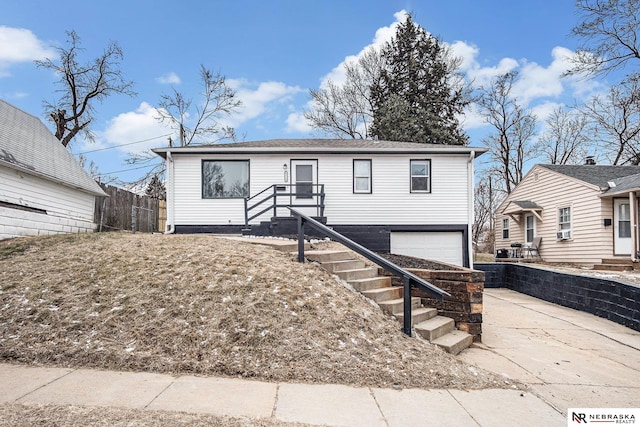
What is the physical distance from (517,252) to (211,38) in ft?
54.8

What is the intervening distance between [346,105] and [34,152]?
2094 cm

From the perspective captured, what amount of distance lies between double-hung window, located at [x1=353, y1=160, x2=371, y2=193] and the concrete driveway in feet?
19.8

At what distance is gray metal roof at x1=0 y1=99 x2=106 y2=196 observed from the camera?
10508mm

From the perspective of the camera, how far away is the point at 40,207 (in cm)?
1095

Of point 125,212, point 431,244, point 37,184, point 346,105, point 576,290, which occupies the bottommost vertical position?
point 576,290

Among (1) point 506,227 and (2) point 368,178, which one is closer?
(2) point 368,178

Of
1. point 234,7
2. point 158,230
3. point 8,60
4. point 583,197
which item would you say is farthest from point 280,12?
point 583,197

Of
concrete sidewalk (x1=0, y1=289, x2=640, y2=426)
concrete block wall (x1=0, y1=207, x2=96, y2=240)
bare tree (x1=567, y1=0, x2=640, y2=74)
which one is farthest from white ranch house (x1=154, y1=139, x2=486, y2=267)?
bare tree (x1=567, y1=0, x2=640, y2=74)

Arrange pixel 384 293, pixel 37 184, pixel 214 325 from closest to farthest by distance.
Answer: pixel 214 325, pixel 384 293, pixel 37 184

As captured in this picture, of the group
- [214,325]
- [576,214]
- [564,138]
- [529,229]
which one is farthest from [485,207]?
[214,325]

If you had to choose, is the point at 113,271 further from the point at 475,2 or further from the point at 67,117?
the point at 67,117

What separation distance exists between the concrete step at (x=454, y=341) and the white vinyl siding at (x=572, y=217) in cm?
1260

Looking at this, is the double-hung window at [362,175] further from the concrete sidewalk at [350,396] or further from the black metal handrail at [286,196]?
the concrete sidewalk at [350,396]

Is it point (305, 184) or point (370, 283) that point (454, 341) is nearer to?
point (370, 283)
